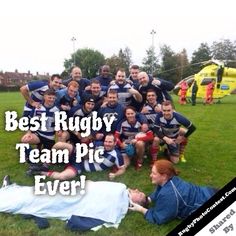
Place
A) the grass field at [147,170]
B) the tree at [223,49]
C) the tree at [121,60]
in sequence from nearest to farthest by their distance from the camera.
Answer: the grass field at [147,170] → the tree at [223,49] → the tree at [121,60]

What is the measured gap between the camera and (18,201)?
1678 mm

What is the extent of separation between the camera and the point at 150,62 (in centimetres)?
229

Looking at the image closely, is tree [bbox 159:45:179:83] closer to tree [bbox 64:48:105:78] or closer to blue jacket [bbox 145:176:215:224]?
tree [bbox 64:48:105:78]

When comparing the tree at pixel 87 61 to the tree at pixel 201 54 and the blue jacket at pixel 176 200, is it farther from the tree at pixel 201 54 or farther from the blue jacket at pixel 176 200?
the blue jacket at pixel 176 200

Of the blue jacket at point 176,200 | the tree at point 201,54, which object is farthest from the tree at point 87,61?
the blue jacket at point 176,200

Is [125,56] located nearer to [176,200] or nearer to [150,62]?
[150,62]

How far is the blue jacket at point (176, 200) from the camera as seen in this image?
1.58m

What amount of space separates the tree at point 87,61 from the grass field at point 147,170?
1.24ft

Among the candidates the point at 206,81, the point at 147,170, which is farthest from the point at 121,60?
the point at 206,81

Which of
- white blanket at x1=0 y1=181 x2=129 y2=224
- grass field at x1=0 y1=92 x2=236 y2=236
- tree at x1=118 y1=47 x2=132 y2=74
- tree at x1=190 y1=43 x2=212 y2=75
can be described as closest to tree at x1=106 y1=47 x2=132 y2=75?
tree at x1=118 y1=47 x2=132 y2=74

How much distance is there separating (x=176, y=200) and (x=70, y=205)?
0.44 metres

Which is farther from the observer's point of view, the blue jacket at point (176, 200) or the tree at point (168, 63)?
the tree at point (168, 63)

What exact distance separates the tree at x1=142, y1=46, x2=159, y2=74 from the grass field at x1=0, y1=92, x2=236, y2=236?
0.59 meters

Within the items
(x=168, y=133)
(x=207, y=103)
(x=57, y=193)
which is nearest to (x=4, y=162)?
(x=57, y=193)
